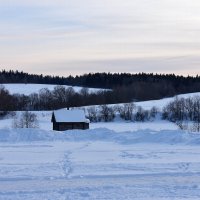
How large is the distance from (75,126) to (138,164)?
38.8 meters

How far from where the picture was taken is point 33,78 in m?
190

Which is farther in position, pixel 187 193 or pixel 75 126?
pixel 75 126

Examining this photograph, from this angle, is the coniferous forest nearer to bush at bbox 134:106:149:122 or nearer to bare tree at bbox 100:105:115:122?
bare tree at bbox 100:105:115:122

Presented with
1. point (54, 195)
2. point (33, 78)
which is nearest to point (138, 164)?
point (54, 195)

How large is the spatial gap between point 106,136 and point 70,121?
27.4 meters

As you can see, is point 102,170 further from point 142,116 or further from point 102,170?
point 142,116

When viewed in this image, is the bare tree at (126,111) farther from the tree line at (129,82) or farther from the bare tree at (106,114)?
the tree line at (129,82)

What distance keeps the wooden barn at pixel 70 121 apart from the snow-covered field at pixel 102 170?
28519 mm

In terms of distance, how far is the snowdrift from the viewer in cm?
2431

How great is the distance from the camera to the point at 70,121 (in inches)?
2127

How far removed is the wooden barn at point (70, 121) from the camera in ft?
175

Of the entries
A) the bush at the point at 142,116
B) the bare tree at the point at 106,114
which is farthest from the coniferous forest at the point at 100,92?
the bush at the point at 142,116

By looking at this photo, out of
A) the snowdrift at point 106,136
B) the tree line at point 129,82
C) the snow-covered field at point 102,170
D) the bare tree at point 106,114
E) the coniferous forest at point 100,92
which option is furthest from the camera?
the tree line at point 129,82

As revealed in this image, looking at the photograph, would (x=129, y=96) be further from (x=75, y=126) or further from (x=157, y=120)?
(x=75, y=126)
